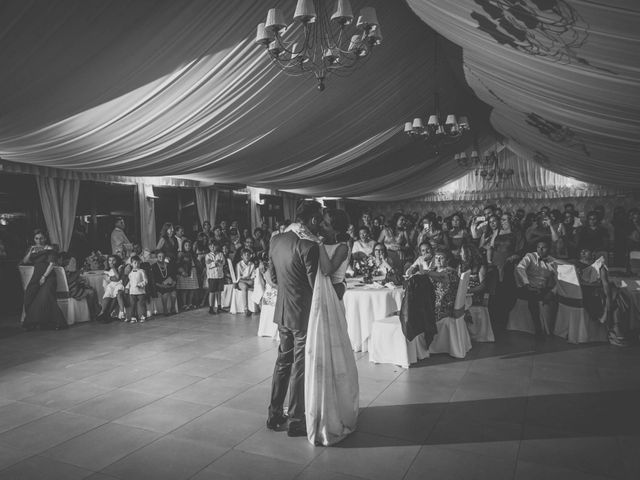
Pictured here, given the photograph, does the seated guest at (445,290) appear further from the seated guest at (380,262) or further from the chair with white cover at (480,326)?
the seated guest at (380,262)

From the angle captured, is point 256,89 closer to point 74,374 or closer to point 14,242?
point 74,374

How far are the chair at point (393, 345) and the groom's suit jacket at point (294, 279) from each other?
5.83 feet

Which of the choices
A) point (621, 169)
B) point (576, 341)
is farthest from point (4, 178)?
point (621, 169)

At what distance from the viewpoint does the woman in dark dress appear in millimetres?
6230

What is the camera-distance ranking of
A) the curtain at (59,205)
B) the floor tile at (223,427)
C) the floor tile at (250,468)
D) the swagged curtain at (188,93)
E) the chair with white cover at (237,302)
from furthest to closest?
the curtain at (59,205), the chair with white cover at (237,302), the swagged curtain at (188,93), the floor tile at (223,427), the floor tile at (250,468)

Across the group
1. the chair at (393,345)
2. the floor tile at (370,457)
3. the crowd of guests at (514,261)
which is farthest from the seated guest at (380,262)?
the floor tile at (370,457)

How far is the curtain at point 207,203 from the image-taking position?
11727mm

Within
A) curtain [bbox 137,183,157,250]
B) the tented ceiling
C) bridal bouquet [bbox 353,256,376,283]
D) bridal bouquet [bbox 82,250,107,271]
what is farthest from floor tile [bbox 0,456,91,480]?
curtain [bbox 137,183,157,250]

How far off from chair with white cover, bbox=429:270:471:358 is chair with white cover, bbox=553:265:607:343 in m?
1.27

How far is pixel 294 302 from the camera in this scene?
2900mm

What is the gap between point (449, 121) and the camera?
21.8ft

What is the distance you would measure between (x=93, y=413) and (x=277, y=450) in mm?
1561

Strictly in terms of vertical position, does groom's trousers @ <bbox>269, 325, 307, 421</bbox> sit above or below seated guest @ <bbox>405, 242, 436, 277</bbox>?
below

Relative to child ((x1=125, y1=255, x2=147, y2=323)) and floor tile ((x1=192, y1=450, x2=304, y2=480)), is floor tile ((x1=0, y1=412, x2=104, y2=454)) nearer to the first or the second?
floor tile ((x1=192, y1=450, x2=304, y2=480))
